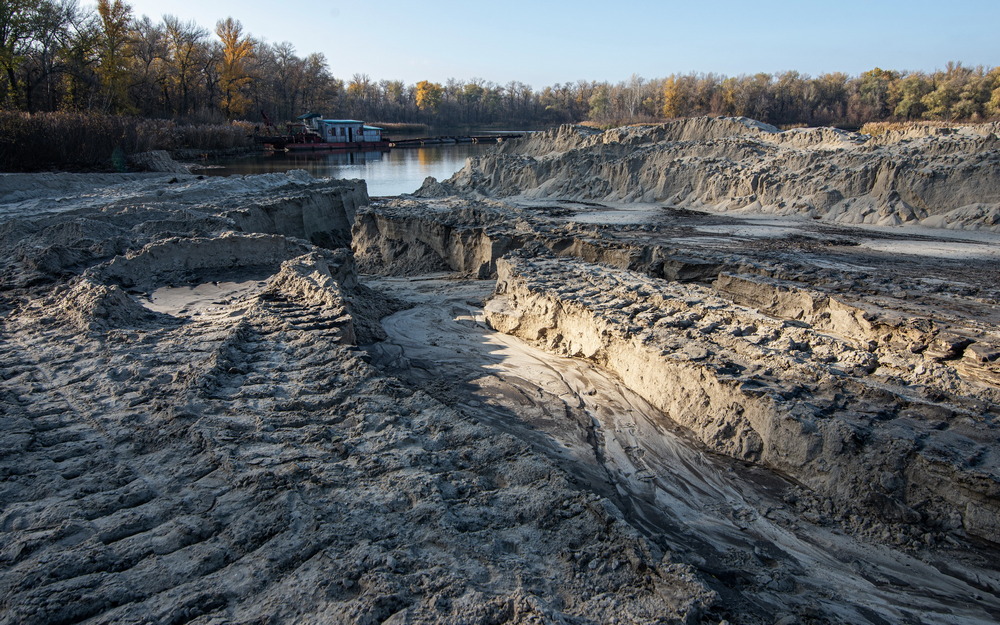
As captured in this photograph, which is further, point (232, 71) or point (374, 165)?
point (232, 71)

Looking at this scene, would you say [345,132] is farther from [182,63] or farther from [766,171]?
[766,171]

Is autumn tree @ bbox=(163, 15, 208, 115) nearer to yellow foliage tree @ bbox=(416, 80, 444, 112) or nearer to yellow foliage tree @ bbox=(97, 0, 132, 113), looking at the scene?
yellow foliage tree @ bbox=(97, 0, 132, 113)

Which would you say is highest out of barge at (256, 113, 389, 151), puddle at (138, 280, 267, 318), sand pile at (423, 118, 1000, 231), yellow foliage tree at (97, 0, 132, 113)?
yellow foliage tree at (97, 0, 132, 113)

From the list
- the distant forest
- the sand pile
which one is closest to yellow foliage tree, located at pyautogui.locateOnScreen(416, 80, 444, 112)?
the distant forest

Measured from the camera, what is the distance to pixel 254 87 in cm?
5866

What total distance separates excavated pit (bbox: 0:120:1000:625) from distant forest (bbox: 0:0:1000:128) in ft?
74.9

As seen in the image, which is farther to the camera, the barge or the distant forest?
the barge

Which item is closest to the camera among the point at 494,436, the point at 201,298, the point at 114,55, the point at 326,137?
the point at 494,436

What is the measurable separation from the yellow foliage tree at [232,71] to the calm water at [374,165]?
50.2 ft

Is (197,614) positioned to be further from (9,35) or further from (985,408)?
(9,35)

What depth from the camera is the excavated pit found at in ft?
8.65

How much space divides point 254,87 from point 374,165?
2806 cm

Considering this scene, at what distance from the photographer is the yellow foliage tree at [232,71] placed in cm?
5391

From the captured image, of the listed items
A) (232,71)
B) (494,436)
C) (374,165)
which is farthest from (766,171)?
(232,71)
